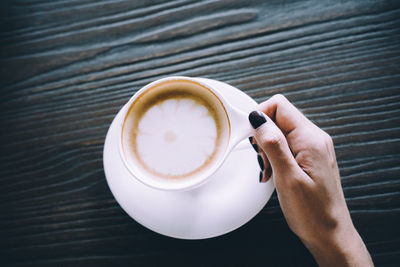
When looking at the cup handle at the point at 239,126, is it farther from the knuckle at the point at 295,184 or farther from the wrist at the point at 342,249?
the wrist at the point at 342,249

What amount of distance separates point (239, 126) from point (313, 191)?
0.72ft

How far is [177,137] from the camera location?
2.10 ft

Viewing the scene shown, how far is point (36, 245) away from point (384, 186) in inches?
38.4

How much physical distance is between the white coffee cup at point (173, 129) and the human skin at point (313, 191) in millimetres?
96

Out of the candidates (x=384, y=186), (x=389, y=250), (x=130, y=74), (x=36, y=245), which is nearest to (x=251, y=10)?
(x=130, y=74)

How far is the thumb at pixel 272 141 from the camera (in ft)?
1.87

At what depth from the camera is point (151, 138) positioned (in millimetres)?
647

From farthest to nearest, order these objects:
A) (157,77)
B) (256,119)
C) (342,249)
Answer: (157,77) → (342,249) → (256,119)

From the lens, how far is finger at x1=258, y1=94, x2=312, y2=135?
0.67 m

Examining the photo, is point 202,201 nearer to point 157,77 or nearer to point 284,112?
point 284,112

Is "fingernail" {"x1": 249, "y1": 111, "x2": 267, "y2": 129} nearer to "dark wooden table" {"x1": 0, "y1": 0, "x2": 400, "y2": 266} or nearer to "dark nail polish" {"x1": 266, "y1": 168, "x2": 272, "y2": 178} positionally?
"dark nail polish" {"x1": 266, "y1": 168, "x2": 272, "y2": 178}

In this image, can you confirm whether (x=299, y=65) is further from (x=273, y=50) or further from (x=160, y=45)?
(x=160, y=45)

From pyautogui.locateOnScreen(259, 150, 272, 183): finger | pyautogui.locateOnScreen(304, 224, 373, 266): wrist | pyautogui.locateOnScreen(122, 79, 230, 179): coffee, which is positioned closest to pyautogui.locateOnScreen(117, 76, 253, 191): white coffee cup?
pyautogui.locateOnScreen(122, 79, 230, 179): coffee

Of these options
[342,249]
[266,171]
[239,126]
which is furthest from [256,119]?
[342,249]
